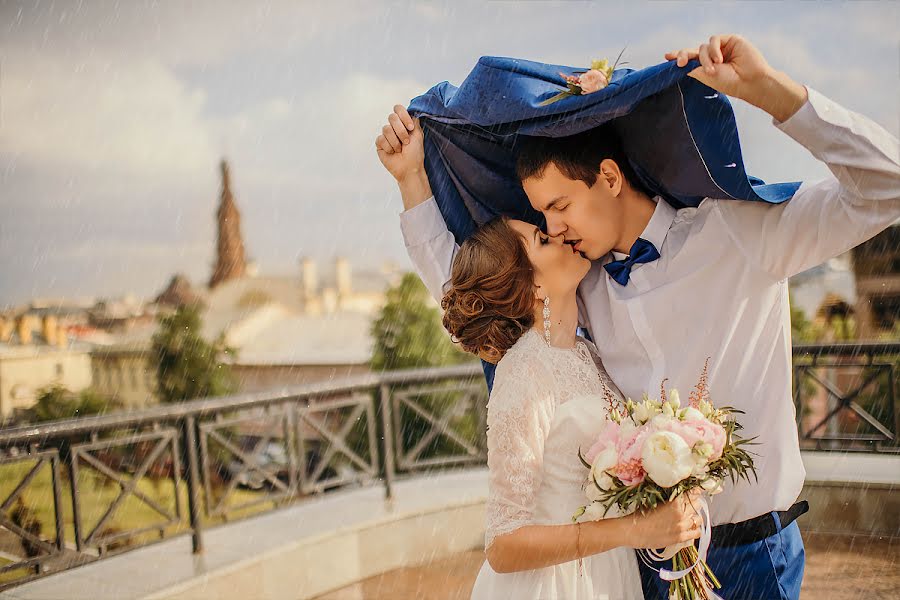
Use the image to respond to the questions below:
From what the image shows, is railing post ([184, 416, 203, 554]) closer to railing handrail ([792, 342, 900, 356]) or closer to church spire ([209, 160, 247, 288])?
railing handrail ([792, 342, 900, 356])

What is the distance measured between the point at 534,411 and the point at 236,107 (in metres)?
40.9

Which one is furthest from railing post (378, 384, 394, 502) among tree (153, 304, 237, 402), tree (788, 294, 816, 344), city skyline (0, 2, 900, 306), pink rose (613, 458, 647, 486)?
city skyline (0, 2, 900, 306)

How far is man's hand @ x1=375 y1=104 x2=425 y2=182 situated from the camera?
2328 millimetres

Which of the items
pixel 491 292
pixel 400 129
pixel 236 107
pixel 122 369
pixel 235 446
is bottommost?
pixel 122 369

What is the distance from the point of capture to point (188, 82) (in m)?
38.8

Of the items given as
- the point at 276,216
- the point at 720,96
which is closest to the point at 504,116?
the point at 720,96

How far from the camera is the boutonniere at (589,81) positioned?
193cm

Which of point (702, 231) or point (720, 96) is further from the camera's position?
point (702, 231)

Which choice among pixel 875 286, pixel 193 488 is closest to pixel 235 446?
pixel 193 488

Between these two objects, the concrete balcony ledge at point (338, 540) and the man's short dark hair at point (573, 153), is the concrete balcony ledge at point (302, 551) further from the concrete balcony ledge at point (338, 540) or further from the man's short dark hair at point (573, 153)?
the man's short dark hair at point (573, 153)

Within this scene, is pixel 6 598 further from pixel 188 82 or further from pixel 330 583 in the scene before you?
pixel 188 82

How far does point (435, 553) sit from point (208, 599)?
1.57 m

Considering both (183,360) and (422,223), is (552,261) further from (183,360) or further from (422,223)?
(183,360)

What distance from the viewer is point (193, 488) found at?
15.2 ft
